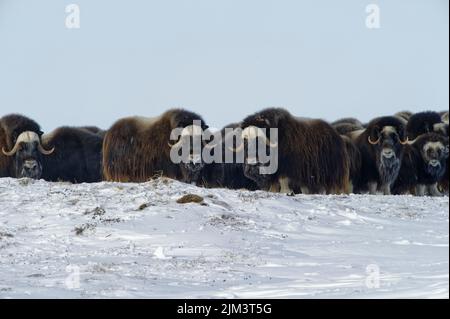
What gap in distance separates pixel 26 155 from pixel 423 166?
283 inches

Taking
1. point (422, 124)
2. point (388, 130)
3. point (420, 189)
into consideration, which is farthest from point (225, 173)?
point (422, 124)

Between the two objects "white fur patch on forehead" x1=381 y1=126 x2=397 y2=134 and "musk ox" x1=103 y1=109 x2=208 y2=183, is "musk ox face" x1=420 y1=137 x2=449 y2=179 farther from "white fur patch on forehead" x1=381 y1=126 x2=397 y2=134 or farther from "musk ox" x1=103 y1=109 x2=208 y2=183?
"musk ox" x1=103 y1=109 x2=208 y2=183

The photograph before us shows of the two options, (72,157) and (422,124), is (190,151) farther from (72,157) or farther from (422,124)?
(422,124)

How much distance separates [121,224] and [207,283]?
8.99ft

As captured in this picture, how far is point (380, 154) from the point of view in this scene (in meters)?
14.9

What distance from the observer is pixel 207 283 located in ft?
20.1

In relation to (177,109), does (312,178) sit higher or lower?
lower

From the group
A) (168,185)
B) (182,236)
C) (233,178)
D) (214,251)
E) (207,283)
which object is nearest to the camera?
(207,283)

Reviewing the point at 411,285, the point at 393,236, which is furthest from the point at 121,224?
the point at 411,285

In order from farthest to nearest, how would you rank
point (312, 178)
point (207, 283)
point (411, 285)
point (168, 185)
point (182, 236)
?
point (312, 178), point (168, 185), point (182, 236), point (207, 283), point (411, 285)

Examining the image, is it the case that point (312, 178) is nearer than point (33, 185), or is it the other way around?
point (33, 185)

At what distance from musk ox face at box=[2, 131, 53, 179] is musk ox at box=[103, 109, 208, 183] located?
1.69m

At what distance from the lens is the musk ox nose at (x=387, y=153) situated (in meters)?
14.8
